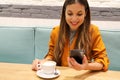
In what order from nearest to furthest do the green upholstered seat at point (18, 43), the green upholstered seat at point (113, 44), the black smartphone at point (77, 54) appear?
the black smartphone at point (77, 54), the green upholstered seat at point (113, 44), the green upholstered seat at point (18, 43)

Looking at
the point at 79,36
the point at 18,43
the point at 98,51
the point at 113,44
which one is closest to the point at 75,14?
the point at 79,36

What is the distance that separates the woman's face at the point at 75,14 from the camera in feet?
4.74

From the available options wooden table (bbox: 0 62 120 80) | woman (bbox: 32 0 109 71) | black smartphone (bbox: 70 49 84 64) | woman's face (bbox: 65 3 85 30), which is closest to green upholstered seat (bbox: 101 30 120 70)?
woman (bbox: 32 0 109 71)

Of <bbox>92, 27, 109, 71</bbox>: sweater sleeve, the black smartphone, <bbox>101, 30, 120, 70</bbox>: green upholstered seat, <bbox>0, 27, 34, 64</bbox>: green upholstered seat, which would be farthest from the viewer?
<bbox>0, 27, 34, 64</bbox>: green upholstered seat

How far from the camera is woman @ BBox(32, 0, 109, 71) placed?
146cm

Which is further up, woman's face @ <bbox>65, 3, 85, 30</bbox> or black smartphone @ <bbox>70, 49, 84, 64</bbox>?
woman's face @ <bbox>65, 3, 85, 30</bbox>

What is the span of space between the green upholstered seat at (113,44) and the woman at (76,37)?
0.39 metres

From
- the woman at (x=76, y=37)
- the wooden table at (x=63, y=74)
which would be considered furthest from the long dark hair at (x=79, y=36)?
the wooden table at (x=63, y=74)

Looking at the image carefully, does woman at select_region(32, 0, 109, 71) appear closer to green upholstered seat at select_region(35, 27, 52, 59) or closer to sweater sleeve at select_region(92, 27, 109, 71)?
sweater sleeve at select_region(92, 27, 109, 71)

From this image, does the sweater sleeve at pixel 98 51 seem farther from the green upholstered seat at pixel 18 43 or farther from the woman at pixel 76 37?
the green upholstered seat at pixel 18 43

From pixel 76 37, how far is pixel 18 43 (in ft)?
2.33

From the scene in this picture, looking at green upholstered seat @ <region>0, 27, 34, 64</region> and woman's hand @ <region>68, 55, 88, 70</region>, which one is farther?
green upholstered seat @ <region>0, 27, 34, 64</region>

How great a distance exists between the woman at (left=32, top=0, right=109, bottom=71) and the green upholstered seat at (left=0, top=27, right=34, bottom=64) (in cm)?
47

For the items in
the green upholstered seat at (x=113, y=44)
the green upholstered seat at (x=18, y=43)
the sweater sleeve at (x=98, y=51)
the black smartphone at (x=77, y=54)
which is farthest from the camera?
the green upholstered seat at (x=18, y=43)
